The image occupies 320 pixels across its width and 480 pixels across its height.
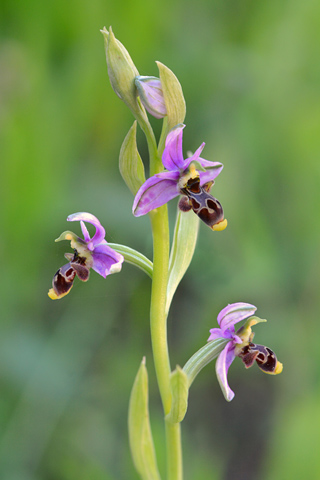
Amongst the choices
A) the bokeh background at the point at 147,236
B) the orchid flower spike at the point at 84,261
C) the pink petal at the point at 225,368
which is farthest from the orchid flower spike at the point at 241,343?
the bokeh background at the point at 147,236

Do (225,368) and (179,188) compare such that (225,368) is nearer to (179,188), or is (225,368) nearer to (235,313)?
(235,313)

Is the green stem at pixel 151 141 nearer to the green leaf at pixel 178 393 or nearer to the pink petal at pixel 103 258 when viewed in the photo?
the pink petal at pixel 103 258

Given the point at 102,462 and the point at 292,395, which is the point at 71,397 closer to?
the point at 102,462

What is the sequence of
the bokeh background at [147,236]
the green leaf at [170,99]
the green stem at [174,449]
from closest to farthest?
the green leaf at [170,99]
the green stem at [174,449]
the bokeh background at [147,236]

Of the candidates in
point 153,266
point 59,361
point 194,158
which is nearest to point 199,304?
point 59,361

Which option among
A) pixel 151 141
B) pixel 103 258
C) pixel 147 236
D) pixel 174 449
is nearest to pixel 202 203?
pixel 151 141

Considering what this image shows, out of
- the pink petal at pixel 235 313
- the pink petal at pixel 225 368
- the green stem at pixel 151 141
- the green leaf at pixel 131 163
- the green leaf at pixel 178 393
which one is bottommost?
the green leaf at pixel 178 393
